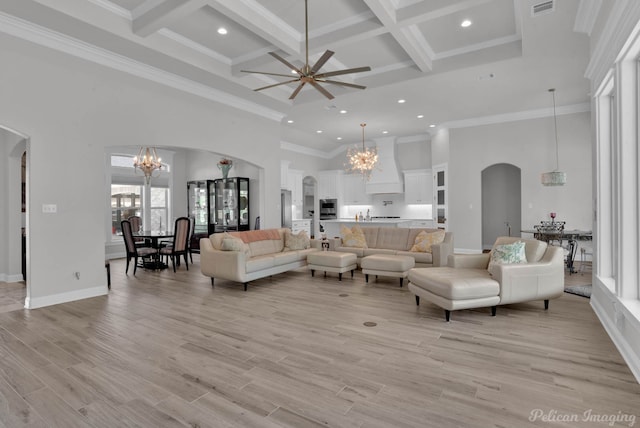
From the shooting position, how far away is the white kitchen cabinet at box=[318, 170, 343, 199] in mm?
12250

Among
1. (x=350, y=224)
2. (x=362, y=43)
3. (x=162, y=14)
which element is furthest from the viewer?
(x=350, y=224)

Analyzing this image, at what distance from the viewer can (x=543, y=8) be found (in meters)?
3.96

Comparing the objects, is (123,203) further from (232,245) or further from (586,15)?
(586,15)

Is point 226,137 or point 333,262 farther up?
point 226,137

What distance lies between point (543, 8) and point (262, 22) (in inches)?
130

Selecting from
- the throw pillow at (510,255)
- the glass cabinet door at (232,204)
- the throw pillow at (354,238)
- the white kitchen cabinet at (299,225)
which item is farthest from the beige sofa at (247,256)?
the white kitchen cabinet at (299,225)

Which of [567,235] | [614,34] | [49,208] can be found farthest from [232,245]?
[567,235]

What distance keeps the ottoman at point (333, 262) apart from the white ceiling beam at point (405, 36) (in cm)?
325

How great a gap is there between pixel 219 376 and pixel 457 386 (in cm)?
167

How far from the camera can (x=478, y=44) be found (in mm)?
5301

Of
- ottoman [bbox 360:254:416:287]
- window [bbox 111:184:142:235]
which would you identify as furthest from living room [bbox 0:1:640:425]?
window [bbox 111:184:142:235]

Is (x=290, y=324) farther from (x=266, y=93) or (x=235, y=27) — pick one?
(x=266, y=93)

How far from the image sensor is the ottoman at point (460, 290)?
3.67m

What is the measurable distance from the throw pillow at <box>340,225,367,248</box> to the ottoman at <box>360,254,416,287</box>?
1089 mm
